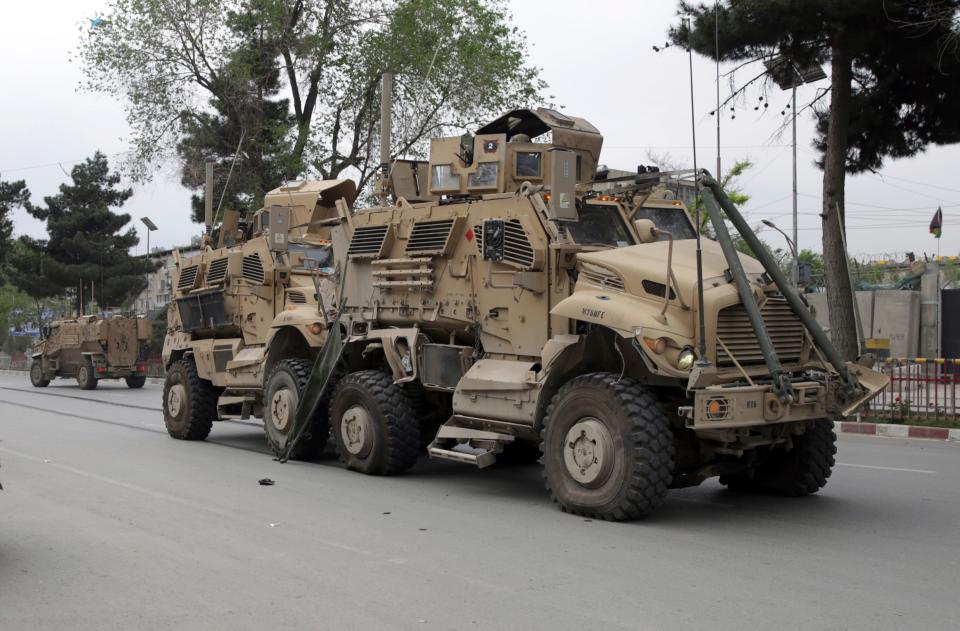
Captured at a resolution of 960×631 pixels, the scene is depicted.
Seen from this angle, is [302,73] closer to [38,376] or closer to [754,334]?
[38,376]

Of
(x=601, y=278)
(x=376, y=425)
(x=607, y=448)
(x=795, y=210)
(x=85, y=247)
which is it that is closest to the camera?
(x=607, y=448)

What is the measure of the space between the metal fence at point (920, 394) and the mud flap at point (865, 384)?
7.90 metres

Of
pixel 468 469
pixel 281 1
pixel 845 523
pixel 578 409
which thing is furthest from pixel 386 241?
pixel 281 1

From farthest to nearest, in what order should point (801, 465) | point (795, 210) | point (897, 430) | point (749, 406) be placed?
1. point (795, 210)
2. point (897, 430)
3. point (801, 465)
4. point (749, 406)

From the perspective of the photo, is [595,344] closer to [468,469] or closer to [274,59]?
[468,469]

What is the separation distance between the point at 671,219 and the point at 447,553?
14.6ft

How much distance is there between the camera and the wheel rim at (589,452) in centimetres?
784

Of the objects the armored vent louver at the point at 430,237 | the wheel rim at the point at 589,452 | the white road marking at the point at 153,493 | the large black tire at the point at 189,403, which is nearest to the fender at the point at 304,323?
the armored vent louver at the point at 430,237

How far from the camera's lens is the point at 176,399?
14.4m

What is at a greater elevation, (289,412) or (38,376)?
(289,412)

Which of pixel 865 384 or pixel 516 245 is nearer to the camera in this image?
pixel 865 384

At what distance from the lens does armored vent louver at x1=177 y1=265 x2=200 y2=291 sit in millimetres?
14898

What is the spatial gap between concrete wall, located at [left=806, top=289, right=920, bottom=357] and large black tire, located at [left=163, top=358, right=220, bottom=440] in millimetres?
16891

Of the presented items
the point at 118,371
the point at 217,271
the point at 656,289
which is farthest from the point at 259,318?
the point at 118,371
